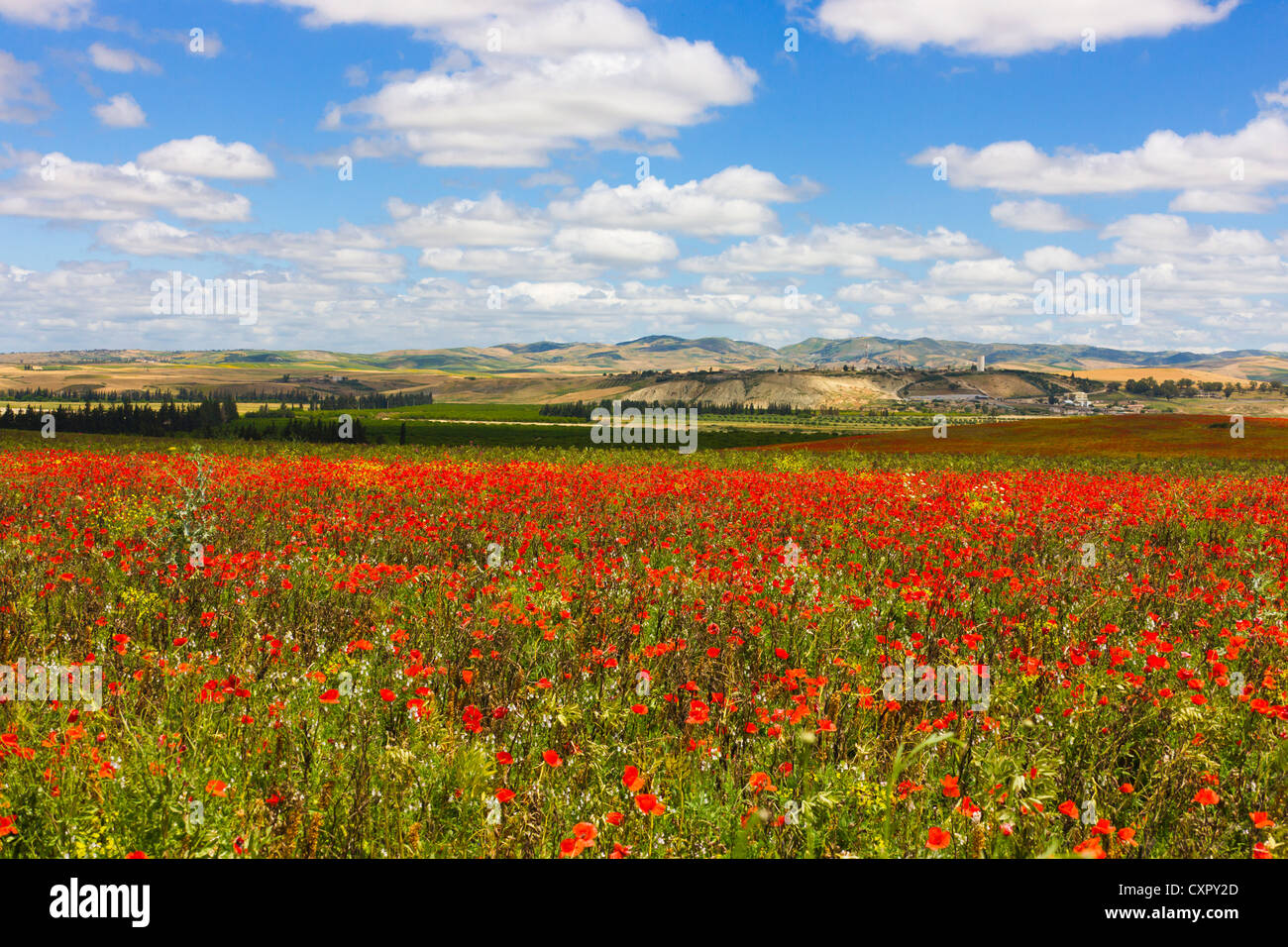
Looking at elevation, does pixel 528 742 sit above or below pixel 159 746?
below

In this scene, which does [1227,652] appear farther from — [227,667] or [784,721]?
[227,667]

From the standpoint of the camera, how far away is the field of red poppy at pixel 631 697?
3.59 metres

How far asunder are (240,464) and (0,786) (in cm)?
1820

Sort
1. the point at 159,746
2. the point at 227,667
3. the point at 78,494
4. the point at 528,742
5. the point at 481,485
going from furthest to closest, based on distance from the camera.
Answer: the point at 481,485 < the point at 78,494 < the point at 227,667 < the point at 528,742 < the point at 159,746

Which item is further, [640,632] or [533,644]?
[640,632]

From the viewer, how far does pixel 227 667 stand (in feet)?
17.9

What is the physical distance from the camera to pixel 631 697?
17.0 feet

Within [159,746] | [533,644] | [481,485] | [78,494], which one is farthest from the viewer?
[481,485]

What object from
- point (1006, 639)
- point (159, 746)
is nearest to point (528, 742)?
point (159, 746)

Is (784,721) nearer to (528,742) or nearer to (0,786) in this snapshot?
(528,742)

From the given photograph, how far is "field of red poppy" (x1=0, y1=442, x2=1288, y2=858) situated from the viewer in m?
3.59

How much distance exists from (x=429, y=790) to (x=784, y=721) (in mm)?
2085

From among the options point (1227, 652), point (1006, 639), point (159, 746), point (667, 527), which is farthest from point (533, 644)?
point (667, 527)

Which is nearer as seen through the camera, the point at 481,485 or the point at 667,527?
the point at 667,527
